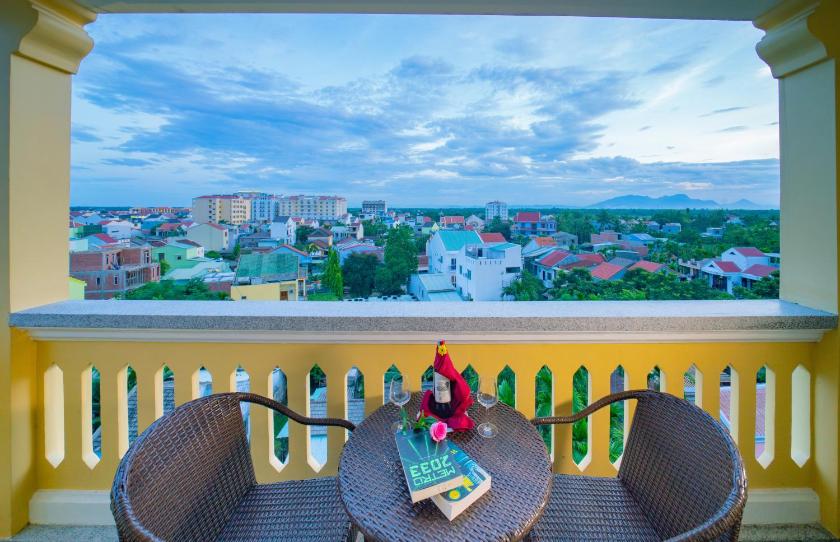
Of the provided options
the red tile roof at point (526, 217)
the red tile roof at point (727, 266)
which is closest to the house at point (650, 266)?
the red tile roof at point (727, 266)

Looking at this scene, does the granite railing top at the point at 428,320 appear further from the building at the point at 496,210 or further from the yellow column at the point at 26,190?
the building at the point at 496,210

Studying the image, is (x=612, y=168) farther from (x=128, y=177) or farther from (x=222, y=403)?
(x=128, y=177)

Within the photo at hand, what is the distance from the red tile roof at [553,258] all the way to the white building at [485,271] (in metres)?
0.12

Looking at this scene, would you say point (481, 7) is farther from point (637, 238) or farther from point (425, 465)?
point (425, 465)

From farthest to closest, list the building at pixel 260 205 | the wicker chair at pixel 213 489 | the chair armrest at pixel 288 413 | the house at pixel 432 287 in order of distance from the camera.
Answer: the building at pixel 260 205
the house at pixel 432 287
the chair armrest at pixel 288 413
the wicker chair at pixel 213 489

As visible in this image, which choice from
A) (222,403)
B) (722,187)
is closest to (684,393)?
(722,187)

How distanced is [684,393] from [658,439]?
62 cm

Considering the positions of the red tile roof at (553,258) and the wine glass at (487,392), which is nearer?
the wine glass at (487,392)

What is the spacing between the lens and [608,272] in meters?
2.13

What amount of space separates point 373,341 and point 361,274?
14.8 inches

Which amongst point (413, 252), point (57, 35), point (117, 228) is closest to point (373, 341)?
point (413, 252)

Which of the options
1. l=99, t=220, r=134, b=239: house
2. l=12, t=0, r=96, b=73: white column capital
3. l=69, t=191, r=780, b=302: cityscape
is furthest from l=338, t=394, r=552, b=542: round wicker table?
l=12, t=0, r=96, b=73: white column capital

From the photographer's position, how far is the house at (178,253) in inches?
83.0

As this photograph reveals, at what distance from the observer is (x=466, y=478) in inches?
43.2
